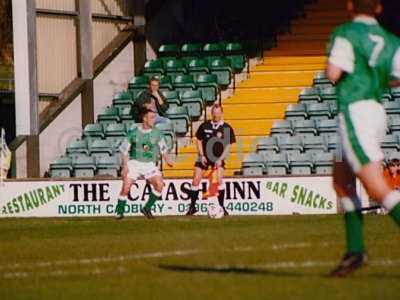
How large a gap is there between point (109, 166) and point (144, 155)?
5.40m

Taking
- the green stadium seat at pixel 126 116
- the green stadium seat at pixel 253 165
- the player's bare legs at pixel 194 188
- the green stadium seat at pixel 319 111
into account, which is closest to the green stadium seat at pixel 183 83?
the green stadium seat at pixel 126 116

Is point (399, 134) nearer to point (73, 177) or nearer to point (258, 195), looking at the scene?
point (258, 195)

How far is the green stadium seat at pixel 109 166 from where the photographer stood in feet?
96.5

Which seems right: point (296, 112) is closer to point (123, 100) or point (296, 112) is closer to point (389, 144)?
point (389, 144)

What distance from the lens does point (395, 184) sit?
2583cm

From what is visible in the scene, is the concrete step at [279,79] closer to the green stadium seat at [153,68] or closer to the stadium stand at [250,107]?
the stadium stand at [250,107]

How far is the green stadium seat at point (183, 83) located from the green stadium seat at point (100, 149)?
284cm

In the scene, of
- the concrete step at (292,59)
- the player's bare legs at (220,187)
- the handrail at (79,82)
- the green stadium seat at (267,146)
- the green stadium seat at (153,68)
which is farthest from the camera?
the concrete step at (292,59)

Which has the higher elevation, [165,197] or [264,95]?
[264,95]

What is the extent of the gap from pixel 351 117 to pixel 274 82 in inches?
867

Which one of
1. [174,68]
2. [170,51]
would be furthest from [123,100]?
[170,51]

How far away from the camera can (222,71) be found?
32.8 metres

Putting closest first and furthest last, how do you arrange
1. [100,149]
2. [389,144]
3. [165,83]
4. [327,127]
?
[389,144]
[327,127]
[100,149]
[165,83]

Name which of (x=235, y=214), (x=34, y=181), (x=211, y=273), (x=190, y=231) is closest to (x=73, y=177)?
(x=34, y=181)
